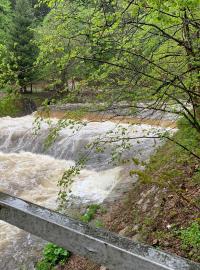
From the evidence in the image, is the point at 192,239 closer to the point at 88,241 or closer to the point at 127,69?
the point at 127,69

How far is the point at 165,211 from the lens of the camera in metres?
5.47

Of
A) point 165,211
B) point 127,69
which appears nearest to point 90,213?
point 165,211

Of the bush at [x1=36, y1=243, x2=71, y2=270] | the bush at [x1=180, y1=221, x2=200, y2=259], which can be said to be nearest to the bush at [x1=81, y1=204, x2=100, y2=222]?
the bush at [x1=36, y1=243, x2=71, y2=270]

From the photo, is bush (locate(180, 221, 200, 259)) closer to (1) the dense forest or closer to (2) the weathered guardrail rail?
(1) the dense forest

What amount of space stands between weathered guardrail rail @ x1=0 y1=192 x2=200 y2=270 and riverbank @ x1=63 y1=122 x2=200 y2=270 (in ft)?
9.49

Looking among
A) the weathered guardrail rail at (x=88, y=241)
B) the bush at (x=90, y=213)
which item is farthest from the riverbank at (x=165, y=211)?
the weathered guardrail rail at (x=88, y=241)

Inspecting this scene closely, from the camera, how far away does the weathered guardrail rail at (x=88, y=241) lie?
105cm

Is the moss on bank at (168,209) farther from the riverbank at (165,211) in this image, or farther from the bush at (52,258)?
the bush at (52,258)

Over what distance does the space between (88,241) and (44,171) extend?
10.7 m

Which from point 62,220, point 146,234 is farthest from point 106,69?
point 62,220

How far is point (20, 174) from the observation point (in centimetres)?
1134

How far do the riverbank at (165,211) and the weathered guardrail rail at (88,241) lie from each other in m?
2.89

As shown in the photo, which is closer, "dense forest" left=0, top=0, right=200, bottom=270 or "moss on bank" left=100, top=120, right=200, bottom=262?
"dense forest" left=0, top=0, right=200, bottom=270

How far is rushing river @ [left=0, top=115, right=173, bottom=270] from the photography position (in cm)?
679
